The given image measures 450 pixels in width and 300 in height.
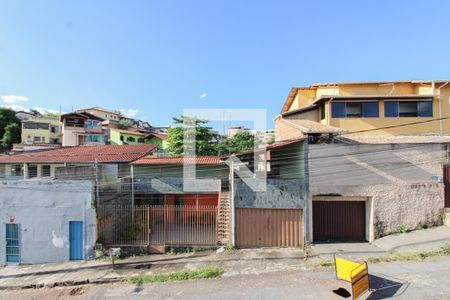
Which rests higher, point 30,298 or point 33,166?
point 33,166

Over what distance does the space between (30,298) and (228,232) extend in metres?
6.73

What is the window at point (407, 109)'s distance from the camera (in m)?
14.4

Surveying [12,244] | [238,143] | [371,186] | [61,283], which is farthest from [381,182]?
[238,143]

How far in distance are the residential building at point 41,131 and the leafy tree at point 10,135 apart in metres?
2.30

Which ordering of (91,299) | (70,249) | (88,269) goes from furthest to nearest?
(70,249), (88,269), (91,299)

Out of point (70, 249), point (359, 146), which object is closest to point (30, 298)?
point (70, 249)

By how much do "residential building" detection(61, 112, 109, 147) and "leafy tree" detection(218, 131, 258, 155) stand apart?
19.3 metres

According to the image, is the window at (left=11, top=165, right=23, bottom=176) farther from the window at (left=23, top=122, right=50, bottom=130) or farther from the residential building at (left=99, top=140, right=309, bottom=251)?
the window at (left=23, top=122, right=50, bottom=130)

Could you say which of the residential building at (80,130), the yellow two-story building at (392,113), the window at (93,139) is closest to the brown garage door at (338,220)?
the yellow two-story building at (392,113)

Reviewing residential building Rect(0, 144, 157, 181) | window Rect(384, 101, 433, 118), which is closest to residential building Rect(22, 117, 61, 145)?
residential building Rect(0, 144, 157, 181)

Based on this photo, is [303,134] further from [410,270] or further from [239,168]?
[410,270]

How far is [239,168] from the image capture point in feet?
38.2

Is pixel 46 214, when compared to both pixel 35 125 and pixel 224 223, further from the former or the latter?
pixel 35 125

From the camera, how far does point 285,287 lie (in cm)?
725
